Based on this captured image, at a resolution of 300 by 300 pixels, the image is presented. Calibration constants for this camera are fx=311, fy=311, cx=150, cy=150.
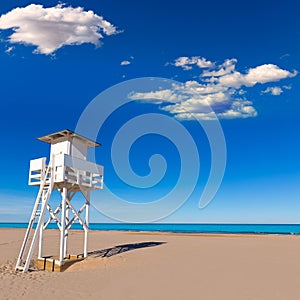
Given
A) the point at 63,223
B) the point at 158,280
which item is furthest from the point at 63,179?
the point at 158,280

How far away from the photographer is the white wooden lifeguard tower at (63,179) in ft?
51.2

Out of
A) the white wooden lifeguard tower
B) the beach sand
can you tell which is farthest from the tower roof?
the beach sand

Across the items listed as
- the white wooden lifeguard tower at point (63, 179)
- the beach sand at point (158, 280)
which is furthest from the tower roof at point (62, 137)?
the beach sand at point (158, 280)

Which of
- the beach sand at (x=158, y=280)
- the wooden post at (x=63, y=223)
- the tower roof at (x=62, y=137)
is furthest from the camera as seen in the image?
the tower roof at (x=62, y=137)

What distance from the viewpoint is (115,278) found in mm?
12523

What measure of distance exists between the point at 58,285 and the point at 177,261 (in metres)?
7.74

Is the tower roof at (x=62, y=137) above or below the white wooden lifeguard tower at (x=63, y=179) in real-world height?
above

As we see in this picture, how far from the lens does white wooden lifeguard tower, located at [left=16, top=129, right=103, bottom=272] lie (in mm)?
15602

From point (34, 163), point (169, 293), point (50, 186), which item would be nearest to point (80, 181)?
point (50, 186)

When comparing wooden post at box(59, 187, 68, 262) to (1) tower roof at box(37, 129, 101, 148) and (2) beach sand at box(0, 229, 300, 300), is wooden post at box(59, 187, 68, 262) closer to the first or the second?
(2) beach sand at box(0, 229, 300, 300)

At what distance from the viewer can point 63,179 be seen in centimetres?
1545

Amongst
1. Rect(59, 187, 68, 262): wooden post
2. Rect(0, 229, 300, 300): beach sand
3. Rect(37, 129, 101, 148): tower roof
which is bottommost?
Rect(0, 229, 300, 300): beach sand

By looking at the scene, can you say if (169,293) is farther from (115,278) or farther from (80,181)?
(80,181)

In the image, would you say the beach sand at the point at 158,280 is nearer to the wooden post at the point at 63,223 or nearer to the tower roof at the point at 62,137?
the wooden post at the point at 63,223
